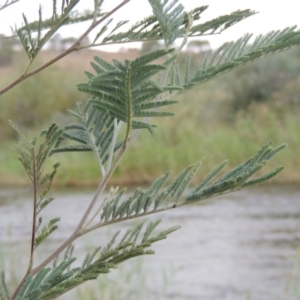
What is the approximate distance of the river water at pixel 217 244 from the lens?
450 cm

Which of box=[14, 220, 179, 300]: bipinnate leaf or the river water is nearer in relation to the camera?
box=[14, 220, 179, 300]: bipinnate leaf

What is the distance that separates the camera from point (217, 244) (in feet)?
20.0

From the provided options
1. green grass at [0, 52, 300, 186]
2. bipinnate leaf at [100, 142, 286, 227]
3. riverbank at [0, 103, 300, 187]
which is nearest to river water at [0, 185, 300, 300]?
riverbank at [0, 103, 300, 187]

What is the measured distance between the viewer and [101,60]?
1.78ft

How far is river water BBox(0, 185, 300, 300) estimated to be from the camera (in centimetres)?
450

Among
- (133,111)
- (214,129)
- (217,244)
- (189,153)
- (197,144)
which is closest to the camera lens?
(133,111)

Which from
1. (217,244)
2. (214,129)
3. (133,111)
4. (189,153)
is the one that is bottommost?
(217,244)

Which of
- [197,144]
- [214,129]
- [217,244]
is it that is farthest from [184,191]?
[214,129]

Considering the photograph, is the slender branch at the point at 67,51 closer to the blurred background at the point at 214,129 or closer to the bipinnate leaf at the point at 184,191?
the bipinnate leaf at the point at 184,191

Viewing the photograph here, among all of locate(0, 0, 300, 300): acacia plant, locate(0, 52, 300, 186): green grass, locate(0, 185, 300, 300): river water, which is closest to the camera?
locate(0, 0, 300, 300): acacia plant

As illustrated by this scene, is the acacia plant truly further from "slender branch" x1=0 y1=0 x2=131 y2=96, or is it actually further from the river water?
the river water

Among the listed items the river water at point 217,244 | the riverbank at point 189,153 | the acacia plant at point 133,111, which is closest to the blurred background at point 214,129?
the riverbank at point 189,153

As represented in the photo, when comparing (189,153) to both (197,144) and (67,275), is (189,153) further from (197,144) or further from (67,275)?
(67,275)

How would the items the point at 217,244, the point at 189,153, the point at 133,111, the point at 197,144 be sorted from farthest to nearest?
1. the point at 197,144
2. the point at 189,153
3. the point at 217,244
4. the point at 133,111
